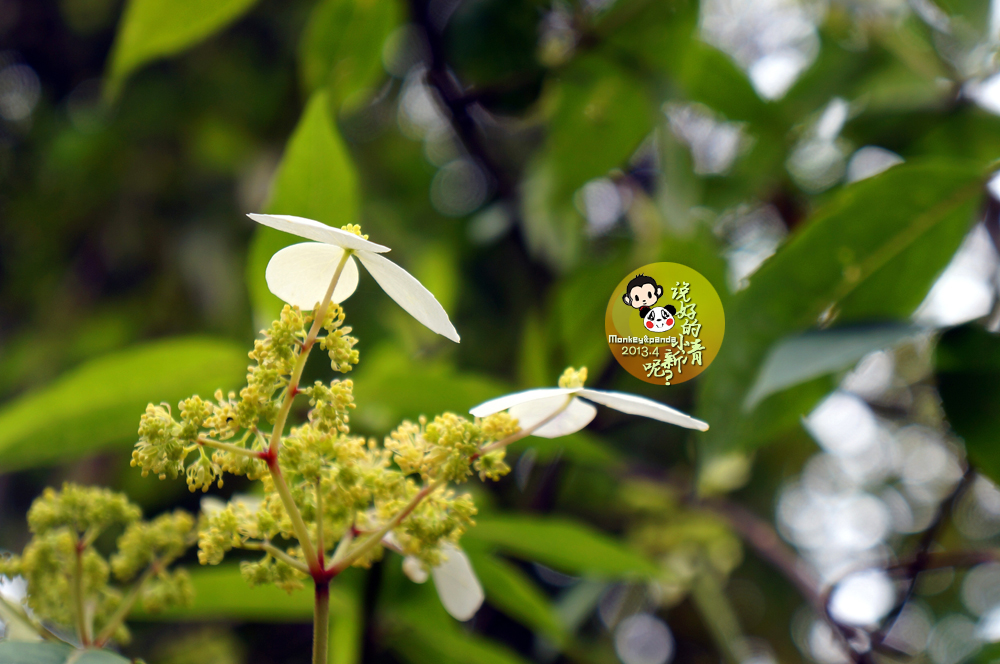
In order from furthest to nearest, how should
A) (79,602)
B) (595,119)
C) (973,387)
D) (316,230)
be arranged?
(595,119) < (973,387) < (79,602) < (316,230)

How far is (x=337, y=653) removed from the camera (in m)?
0.69

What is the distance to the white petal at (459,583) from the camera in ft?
1.37

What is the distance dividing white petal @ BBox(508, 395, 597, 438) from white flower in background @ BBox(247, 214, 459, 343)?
70 millimetres

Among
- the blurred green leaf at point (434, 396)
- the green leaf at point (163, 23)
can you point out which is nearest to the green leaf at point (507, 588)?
the blurred green leaf at point (434, 396)

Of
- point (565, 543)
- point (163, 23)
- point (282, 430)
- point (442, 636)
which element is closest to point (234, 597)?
point (442, 636)

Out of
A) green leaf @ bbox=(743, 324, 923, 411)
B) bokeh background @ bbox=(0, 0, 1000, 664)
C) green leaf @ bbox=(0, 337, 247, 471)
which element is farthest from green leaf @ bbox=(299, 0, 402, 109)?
green leaf @ bbox=(743, 324, 923, 411)

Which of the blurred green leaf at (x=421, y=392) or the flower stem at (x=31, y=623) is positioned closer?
the flower stem at (x=31, y=623)

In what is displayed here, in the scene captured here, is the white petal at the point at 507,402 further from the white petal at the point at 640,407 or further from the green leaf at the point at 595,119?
the green leaf at the point at 595,119

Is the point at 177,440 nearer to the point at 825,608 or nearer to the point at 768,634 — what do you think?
the point at 825,608

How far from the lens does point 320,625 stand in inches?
12.3

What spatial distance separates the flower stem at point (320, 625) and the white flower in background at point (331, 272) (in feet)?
0.44

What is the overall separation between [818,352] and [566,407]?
23 centimetres

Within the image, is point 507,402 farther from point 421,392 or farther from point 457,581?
point 421,392

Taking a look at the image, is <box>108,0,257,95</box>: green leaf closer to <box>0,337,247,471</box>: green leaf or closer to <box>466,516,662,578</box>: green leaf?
<box>0,337,247,471</box>: green leaf
